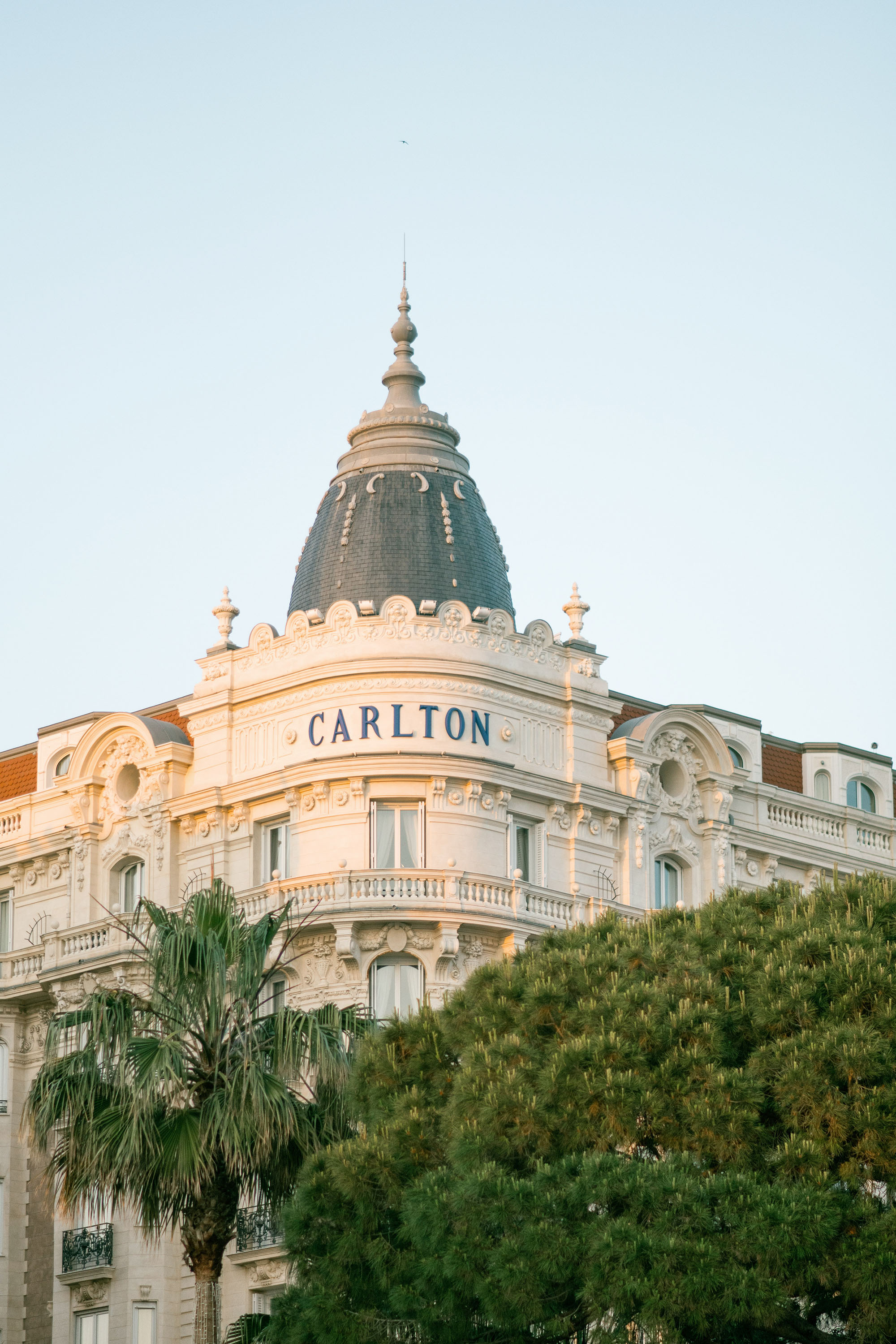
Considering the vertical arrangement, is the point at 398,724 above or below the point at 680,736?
below

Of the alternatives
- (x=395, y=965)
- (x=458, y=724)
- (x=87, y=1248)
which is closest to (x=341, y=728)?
(x=458, y=724)

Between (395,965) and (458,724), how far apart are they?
4993 mm

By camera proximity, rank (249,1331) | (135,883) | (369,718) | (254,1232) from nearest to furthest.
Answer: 1. (249,1331)
2. (254,1232)
3. (369,718)
4. (135,883)

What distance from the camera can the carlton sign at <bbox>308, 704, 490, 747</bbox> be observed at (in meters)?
48.8

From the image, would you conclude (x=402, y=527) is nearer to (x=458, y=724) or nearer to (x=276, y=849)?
(x=458, y=724)

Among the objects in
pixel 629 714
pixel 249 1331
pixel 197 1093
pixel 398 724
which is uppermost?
pixel 629 714

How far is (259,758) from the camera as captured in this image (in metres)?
50.9

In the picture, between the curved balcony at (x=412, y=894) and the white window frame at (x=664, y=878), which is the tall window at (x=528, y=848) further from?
the white window frame at (x=664, y=878)

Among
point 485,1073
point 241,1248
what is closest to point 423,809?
point 241,1248

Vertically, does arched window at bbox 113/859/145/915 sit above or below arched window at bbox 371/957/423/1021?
above

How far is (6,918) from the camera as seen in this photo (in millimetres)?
56188

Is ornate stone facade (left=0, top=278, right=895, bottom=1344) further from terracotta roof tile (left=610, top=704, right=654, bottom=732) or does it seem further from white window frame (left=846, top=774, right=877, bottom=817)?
white window frame (left=846, top=774, right=877, bottom=817)

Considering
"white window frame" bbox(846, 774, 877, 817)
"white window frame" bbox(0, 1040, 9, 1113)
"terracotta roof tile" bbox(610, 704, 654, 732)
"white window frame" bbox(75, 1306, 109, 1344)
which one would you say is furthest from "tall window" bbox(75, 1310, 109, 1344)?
"white window frame" bbox(846, 774, 877, 817)

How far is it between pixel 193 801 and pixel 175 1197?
1820 centimetres
